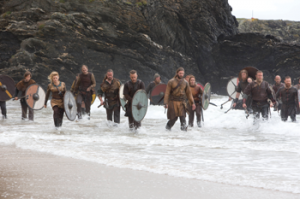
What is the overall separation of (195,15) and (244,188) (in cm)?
2759

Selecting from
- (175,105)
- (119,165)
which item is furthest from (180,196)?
(175,105)

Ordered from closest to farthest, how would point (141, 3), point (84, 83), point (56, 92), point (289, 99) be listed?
1. point (56, 92)
2. point (289, 99)
3. point (84, 83)
4. point (141, 3)

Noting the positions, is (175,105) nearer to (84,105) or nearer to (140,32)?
(84,105)

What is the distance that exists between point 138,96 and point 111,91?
3.99ft

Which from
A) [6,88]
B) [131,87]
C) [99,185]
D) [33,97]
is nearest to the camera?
[99,185]

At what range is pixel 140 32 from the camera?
2667 centimetres

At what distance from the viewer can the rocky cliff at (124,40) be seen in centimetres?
2444

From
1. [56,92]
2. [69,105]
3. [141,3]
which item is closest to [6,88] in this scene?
[56,92]

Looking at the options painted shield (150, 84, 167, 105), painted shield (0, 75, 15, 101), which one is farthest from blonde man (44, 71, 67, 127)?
painted shield (150, 84, 167, 105)

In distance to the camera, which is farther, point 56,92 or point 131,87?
point 56,92

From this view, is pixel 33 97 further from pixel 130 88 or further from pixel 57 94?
pixel 130 88

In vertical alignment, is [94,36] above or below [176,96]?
above

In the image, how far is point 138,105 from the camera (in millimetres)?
7641

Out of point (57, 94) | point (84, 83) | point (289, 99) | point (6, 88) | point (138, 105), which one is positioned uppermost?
point (84, 83)
